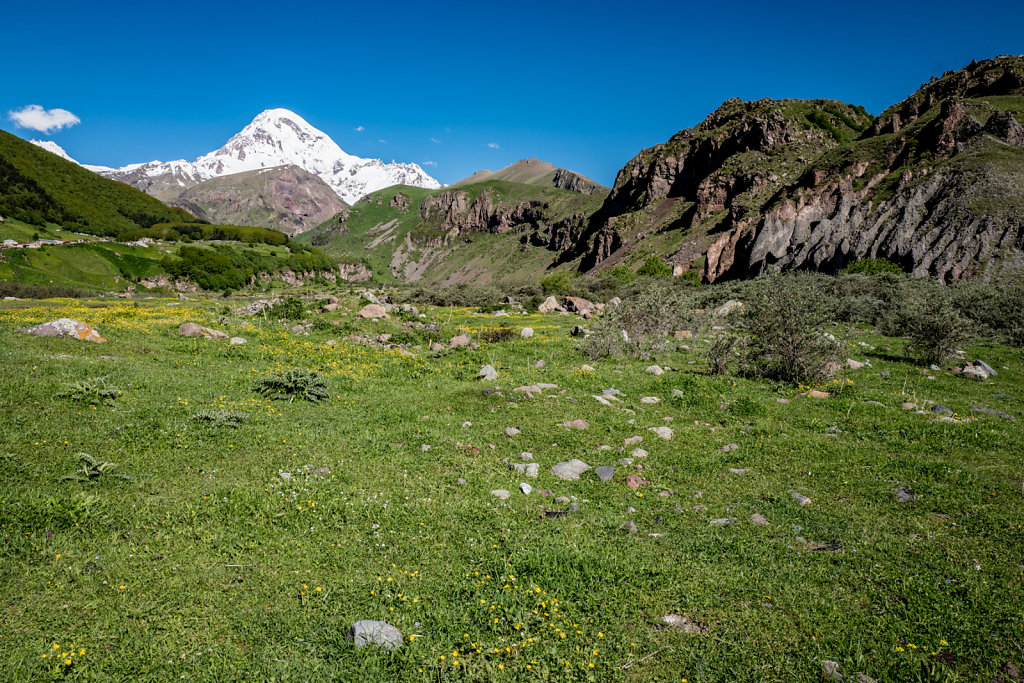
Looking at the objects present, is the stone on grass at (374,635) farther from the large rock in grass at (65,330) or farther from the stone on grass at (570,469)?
the large rock in grass at (65,330)

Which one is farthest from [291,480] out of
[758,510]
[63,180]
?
[63,180]

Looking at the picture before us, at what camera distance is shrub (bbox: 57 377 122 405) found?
8719 millimetres

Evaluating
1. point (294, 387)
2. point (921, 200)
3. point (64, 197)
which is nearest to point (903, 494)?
point (294, 387)

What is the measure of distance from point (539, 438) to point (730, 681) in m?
6.10

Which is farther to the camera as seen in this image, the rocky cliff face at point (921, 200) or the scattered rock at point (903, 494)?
the rocky cliff face at point (921, 200)

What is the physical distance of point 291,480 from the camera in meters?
7.14

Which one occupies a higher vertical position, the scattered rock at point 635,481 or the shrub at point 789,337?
the shrub at point 789,337

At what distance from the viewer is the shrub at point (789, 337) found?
46.2 ft

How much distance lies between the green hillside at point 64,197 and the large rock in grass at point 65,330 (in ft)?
400

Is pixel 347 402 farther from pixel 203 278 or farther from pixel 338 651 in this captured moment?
pixel 203 278

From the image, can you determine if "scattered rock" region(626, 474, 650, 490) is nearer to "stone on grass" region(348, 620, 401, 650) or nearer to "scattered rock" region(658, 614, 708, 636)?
"scattered rock" region(658, 614, 708, 636)

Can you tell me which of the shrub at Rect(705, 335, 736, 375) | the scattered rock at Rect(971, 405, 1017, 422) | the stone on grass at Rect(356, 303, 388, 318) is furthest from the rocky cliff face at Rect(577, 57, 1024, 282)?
the stone on grass at Rect(356, 303, 388, 318)

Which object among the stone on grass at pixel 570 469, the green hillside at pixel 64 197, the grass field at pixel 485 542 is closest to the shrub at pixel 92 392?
the grass field at pixel 485 542

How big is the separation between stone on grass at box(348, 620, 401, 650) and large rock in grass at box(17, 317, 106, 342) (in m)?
16.5
